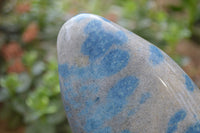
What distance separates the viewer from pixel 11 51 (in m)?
1.52

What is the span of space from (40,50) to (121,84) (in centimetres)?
105

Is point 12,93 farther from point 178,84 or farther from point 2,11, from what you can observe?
point 178,84

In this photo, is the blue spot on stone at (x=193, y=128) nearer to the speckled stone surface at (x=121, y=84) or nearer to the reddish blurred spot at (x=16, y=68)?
the speckled stone surface at (x=121, y=84)

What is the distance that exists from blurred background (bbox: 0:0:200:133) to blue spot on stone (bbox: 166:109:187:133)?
57cm

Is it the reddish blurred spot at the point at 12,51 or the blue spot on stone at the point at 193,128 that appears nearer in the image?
the blue spot on stone at the point at 193,128

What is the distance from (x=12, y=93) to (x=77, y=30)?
75cm

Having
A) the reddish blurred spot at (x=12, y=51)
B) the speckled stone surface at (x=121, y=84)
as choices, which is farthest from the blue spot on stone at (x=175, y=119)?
the reddish blurred spot at (x=12, y=51)

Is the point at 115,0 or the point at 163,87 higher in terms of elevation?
the point at 163,87

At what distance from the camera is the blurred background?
1256 mm

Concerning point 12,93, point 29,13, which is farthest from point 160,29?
point 12,93

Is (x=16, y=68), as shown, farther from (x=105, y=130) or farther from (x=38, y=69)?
(x=105, y=130)

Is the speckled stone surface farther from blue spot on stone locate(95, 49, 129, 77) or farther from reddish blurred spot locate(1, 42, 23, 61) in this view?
reddish blurred spot locate(1, 42, 23, 61)

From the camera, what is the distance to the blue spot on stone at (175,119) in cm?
67

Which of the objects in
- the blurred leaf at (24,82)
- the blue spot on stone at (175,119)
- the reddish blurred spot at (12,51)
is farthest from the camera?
the reddish blurred spot at (12,51)
